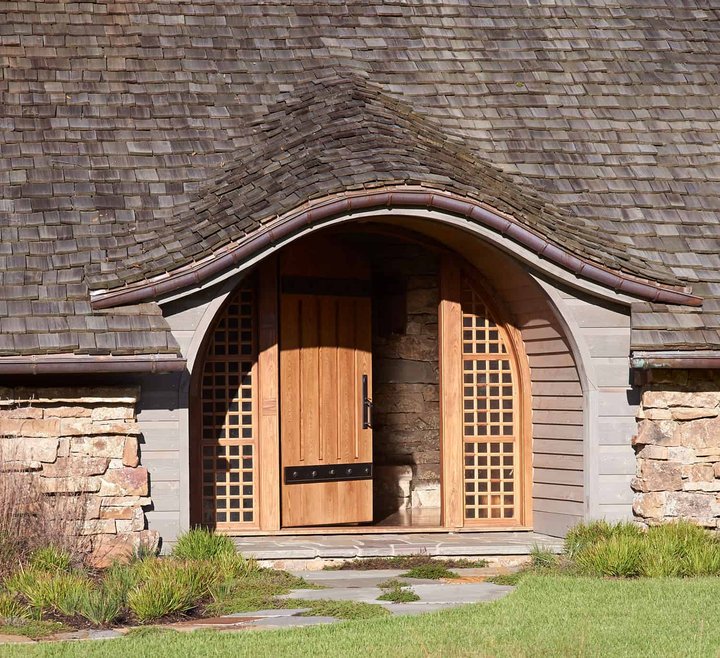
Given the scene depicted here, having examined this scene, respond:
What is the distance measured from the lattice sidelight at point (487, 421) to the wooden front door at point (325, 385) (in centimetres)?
97

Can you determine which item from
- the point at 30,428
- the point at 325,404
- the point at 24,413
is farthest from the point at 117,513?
the point at 325,404

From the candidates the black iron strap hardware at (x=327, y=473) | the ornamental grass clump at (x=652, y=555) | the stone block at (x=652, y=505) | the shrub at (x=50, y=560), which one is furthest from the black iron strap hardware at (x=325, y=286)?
the shrub at (x=50, y=560)

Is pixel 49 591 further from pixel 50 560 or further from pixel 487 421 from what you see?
pixel 487 421

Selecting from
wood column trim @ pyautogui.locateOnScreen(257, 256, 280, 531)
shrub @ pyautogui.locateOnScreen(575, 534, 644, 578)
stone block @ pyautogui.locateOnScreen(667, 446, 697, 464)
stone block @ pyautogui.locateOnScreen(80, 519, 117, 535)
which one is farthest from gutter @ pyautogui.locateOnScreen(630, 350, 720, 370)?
stone block @ pyautogui.locateOnScreen(80, 519, 117, 535)

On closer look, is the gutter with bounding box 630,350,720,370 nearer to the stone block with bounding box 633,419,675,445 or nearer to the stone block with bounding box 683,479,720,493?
the stone block with bounding box 633,419,675,445

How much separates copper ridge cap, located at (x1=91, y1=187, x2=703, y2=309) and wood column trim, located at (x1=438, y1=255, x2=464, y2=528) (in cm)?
159

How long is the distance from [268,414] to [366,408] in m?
1.16

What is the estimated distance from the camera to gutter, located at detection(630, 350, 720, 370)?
34.5 ft

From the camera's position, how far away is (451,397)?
12.1 meters

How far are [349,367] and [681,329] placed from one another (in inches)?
129

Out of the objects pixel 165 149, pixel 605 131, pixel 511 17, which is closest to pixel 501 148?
pixel 605 131

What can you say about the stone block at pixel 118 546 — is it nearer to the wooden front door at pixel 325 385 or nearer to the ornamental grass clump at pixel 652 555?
the wooden front door at pixel 325 385

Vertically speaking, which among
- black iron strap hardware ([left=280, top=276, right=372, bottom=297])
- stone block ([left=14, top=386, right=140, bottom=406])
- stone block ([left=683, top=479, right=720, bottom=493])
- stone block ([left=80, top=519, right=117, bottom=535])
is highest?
black iron strap hardware ([left=280, top=276, right=372, bottom=297])

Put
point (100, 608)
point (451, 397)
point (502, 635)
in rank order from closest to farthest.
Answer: point (502, 635)
point (100, 608)
point (451, 397)
